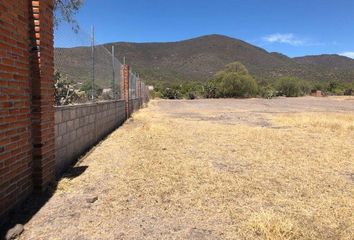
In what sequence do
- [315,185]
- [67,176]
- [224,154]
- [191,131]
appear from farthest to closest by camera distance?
[191,131], [224,154], [67,176], [315,185]

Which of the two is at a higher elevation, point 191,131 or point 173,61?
point 173,61

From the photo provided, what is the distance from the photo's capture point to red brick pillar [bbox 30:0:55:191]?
500cm

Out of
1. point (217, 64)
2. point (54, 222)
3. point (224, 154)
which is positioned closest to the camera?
point (54, 222)

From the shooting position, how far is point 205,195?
5.17 meters

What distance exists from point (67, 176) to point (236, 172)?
9.08 ft

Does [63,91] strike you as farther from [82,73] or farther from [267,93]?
[267,93]

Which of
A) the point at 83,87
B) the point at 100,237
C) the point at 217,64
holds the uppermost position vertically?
the point at 217,64

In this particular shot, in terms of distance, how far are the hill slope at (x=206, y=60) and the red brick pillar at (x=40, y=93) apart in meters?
85.4

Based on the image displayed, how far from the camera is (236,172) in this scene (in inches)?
261

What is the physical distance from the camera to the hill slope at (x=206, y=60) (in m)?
103

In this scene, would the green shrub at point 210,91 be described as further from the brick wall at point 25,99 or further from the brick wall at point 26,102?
the brick wall at point 25,99

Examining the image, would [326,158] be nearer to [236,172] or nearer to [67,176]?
[236,172]

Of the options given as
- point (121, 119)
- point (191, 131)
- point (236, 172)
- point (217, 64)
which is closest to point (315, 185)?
point (236, 172)

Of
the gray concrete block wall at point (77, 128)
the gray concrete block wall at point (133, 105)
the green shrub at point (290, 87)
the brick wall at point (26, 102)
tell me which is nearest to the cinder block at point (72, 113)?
the gray concrete block wall at point (77, 128)
